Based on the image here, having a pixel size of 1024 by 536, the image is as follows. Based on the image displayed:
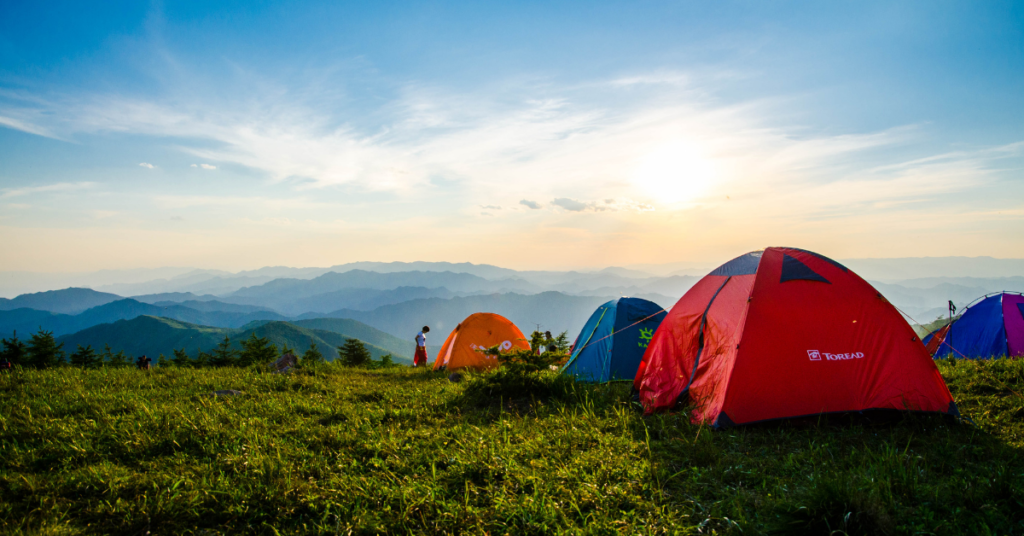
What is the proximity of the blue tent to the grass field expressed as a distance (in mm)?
3414

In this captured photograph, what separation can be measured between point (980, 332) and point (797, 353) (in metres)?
9.69

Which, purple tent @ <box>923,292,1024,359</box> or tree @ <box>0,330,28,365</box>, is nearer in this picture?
purple tent @ <box>923,292,1024,359</box>

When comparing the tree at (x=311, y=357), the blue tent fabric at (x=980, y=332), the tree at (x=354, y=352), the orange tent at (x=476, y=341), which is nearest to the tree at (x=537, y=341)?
the orange tent at (x=476, y=341)

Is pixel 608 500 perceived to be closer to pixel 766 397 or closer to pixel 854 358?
pixel 766 397

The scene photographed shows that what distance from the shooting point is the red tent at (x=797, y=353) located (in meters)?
5.68

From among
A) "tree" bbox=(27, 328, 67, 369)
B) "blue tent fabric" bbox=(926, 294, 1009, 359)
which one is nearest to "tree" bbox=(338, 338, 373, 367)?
"tree" bbox=(27, 328, 67, 369)

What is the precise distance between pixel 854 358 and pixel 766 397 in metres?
1.43

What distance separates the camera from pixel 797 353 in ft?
19.3

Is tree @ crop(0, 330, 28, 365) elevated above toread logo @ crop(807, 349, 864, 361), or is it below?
below

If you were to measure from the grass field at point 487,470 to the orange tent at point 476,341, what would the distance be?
21.9ft

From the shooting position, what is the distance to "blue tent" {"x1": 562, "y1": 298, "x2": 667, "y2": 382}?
9.98m

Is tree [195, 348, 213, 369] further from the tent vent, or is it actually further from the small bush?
the tent vent

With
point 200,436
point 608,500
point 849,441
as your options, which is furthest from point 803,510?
point 200,436

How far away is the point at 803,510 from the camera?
3197 millimetres
